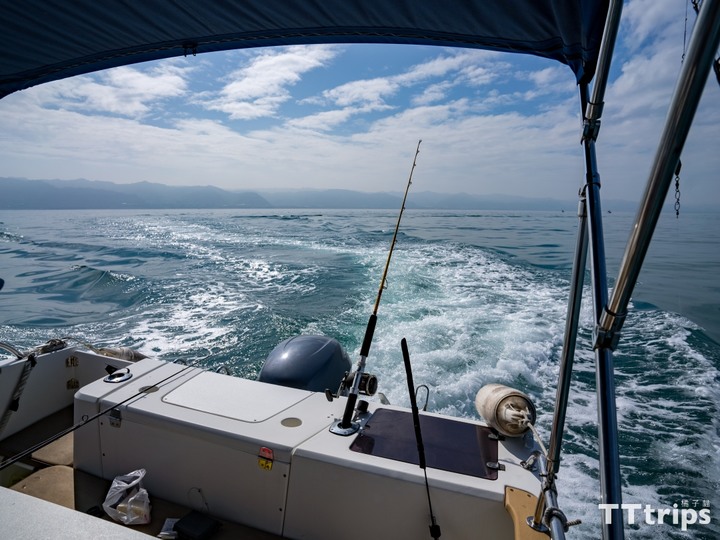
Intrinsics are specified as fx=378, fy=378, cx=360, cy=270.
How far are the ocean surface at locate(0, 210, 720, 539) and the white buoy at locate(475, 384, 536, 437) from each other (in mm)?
1029

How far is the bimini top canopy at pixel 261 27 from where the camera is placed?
156cm

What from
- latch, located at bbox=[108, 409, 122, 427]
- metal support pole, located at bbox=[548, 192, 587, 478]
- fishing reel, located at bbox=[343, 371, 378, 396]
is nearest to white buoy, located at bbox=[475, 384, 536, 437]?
fishing reel, located at bbox=[343, 371, 378, 396]

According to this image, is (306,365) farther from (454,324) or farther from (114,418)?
(454,324)

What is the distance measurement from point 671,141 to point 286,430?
6.01 ft

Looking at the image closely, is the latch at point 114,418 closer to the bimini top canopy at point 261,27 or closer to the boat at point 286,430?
the boat at point 286,430

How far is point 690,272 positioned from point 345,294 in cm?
954

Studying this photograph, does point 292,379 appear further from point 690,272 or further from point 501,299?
point 690,272

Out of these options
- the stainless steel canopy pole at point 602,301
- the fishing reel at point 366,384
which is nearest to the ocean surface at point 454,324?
the stainless steel canopy pole at point 602,301

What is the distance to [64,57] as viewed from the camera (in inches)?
90.3

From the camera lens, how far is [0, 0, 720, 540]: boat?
1.48 metres

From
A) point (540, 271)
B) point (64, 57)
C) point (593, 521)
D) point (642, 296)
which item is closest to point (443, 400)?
point (593, 521)

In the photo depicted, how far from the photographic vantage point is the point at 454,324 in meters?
6.69

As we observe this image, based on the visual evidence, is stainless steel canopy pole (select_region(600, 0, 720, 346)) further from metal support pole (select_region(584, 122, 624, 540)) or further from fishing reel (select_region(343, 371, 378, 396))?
fishing reel (select_region(343, 371, 378, 396))

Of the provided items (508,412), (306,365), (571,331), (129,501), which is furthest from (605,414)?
(306,365)
